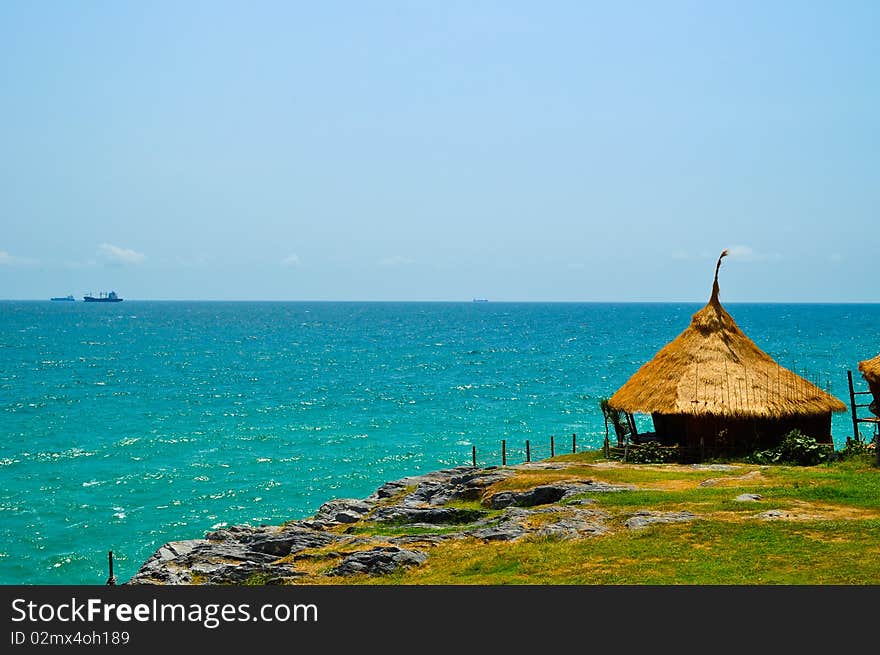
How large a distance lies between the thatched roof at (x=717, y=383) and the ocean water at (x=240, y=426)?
14.0 meters

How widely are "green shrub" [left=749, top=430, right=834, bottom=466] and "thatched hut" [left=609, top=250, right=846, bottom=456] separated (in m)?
1.39

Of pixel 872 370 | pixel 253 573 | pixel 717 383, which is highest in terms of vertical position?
pixel 872 370

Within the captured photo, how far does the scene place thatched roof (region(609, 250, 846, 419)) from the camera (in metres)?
36.2

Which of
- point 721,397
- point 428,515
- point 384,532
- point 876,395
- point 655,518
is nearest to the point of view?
point 655,518

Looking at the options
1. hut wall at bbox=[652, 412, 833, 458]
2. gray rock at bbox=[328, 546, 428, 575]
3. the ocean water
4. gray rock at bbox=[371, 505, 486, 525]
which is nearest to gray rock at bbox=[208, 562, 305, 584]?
gray rock at bbox=[328, 546, 428, 575]

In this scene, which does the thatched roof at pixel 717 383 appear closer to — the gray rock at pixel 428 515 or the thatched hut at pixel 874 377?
the thatched hut at pixel 874 377

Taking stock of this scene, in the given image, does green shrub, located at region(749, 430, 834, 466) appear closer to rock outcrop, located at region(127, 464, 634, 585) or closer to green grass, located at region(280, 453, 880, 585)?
green grass, located at region(280, 453, 880, 585)

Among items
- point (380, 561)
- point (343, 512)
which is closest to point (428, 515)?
point (343, 512)

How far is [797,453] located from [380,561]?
65.0ft

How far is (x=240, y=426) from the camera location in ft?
218

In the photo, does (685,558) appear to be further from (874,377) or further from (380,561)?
(874,377)

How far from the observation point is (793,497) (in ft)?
81.6
